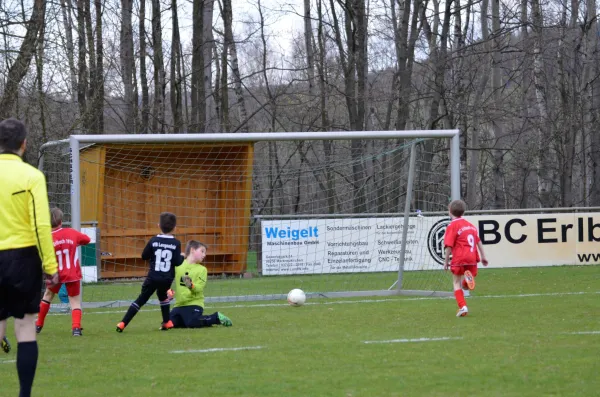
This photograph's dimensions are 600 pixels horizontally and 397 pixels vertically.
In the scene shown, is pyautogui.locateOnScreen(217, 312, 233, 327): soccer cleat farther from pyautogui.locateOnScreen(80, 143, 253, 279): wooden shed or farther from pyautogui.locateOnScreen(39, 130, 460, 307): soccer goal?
pyautogui.locateOnScreen(80, 143, 253, 279): wooden shed

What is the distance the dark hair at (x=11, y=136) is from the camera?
616 centimetres

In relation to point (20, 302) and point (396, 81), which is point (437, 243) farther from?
point (20, 302)

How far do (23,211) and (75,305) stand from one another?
4.68 meters

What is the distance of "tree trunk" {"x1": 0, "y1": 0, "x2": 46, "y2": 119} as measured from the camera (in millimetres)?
18203

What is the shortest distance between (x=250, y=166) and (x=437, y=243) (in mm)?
4507

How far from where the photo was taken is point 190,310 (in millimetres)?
10953

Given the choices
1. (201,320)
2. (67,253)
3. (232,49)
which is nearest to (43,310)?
(67,253)

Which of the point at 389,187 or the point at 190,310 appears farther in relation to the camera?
the point at 389,187

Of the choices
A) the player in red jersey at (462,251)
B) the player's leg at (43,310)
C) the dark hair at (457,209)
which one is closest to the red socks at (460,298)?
the player in red jersey at (462,251)

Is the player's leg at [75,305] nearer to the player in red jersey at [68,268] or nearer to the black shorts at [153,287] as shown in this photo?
the player in red jersey at [68,268]

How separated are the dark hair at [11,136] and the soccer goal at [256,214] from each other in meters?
11.3

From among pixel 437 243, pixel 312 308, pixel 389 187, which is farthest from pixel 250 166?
pixel 312 308

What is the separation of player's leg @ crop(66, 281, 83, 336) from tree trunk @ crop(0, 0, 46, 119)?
28.5 ft

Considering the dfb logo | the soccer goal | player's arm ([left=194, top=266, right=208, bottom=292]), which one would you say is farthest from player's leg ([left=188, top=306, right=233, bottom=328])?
the dfb logo
